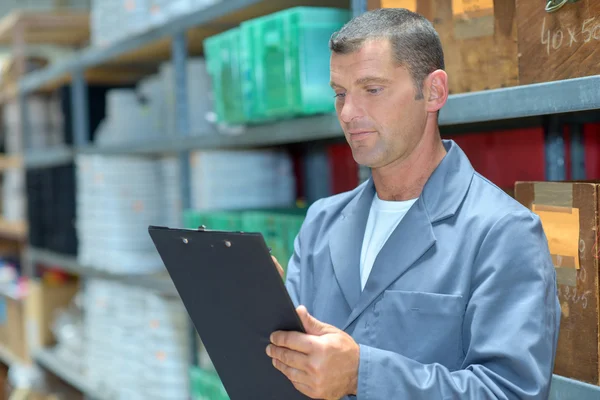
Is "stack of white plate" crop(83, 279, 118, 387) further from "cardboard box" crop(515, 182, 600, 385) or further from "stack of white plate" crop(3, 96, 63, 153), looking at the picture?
"cardboard box" crop(515, 182, 600, 385)

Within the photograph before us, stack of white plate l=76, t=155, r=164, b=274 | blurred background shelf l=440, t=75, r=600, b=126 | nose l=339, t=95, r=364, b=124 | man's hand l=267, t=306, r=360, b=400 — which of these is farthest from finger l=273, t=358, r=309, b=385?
stack of white plate l=76, t=155, r=164, b=274

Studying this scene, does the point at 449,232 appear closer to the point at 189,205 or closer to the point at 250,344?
the point at 250,344

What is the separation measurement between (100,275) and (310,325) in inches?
97.4

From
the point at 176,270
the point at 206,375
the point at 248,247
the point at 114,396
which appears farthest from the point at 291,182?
the point at 248,247

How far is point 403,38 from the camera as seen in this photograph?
4.09 ft

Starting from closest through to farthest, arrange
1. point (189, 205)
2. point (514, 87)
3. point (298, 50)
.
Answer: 1. point (514, 87)
2. point (298, 50)
3. point (189, 205)

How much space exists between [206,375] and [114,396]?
33.7 inches

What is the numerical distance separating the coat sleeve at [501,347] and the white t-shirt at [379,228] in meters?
0.27

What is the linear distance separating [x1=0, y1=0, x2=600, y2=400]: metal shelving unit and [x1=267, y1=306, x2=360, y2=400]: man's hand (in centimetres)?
50

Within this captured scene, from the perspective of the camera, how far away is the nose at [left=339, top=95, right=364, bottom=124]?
1.28m

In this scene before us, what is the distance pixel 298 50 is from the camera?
196 centimetres

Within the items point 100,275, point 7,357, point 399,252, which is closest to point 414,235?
point 399,252

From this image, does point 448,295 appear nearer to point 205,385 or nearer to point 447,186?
point 447,186

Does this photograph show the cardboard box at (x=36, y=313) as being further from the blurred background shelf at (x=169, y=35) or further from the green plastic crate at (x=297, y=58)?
the green plastic crate at (x=297, y=58)
